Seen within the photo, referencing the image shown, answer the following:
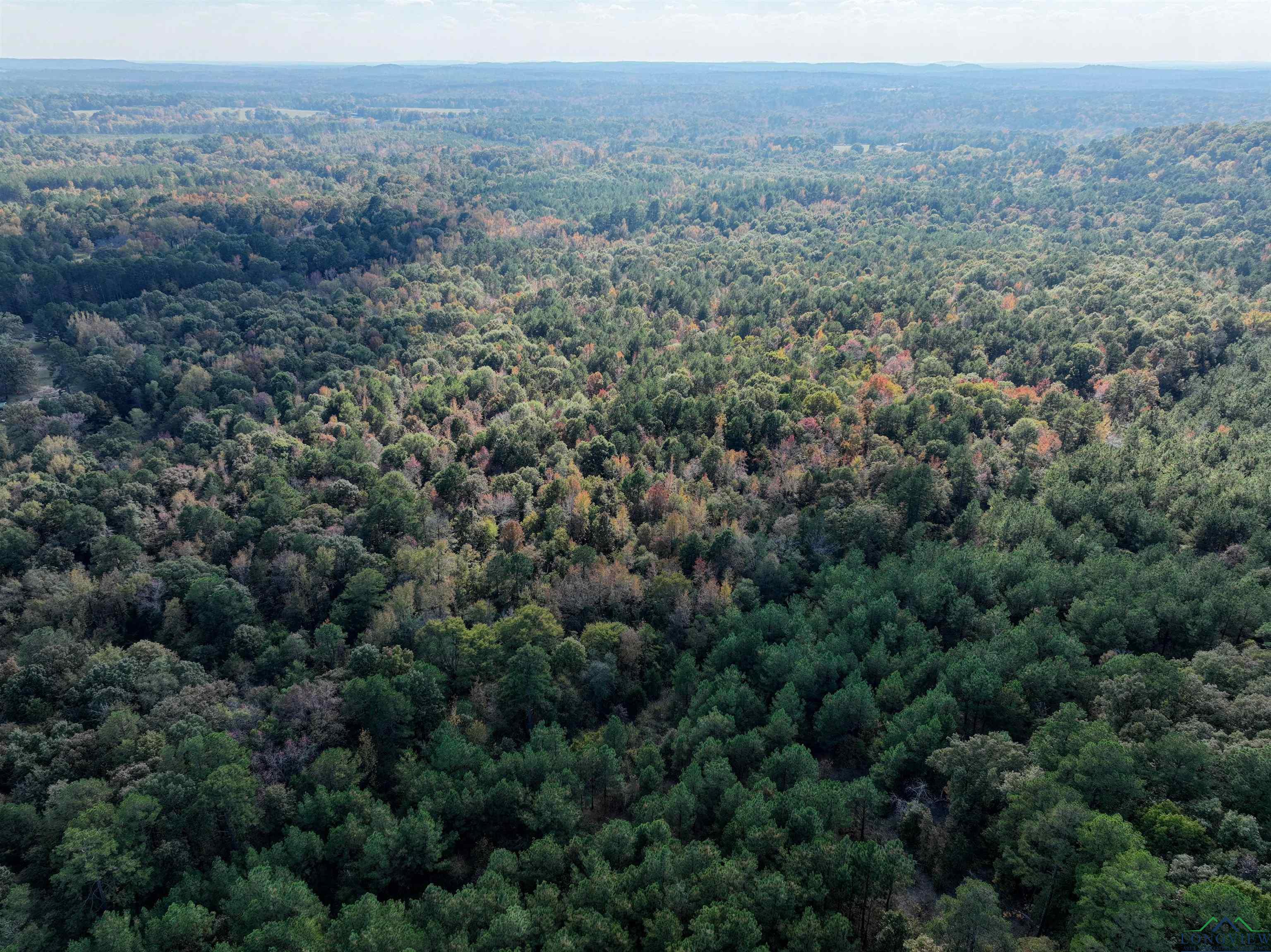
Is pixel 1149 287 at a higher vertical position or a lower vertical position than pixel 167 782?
higher

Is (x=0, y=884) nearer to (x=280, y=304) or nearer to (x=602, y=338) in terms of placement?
(x=602, y=338)

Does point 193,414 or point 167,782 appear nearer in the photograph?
point 167,782

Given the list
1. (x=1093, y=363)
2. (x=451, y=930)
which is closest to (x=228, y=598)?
(x=451, y=930)

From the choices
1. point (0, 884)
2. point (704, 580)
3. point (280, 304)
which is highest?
point (280, 304)

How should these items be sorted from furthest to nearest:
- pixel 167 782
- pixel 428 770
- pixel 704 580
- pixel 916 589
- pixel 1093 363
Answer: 1. pixel 1093 363
2. pixel 704 580
3. pixel 916 589
4. pixel 428 770
5. pixel 167 782

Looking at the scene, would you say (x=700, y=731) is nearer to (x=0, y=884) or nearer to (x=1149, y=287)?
(x=0, y=884)

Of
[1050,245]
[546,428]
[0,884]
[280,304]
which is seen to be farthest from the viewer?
[1050,245]
